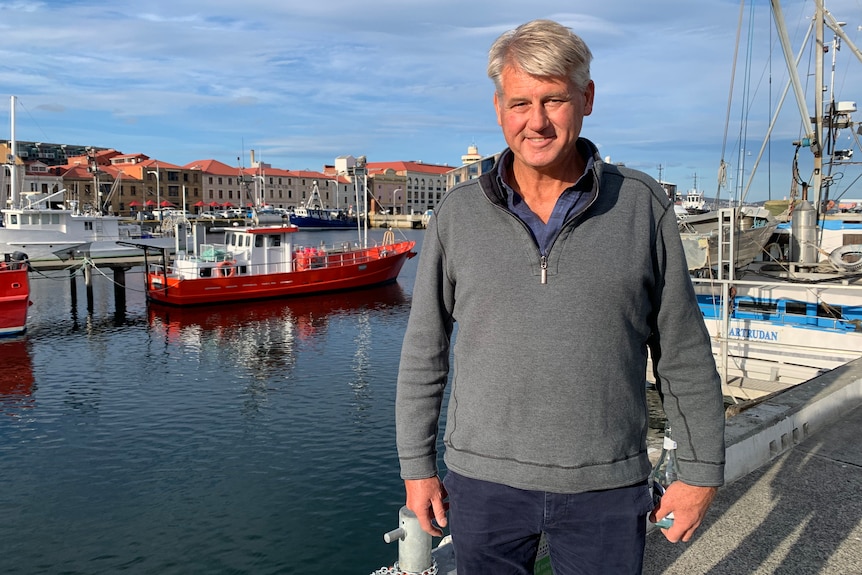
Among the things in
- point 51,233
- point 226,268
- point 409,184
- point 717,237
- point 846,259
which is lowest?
point 226,268

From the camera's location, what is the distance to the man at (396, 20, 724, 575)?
6.12 ft

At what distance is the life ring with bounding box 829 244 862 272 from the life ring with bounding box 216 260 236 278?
23.1 m

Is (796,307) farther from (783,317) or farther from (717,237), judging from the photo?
(717,237)

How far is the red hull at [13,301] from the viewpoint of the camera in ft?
69.2

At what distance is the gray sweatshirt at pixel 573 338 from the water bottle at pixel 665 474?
162 mm

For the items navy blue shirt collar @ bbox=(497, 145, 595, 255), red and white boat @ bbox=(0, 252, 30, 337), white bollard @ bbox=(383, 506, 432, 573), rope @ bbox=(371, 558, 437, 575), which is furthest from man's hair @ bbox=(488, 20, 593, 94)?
red and white boat @ bbox=(0, 252, 30, 337)

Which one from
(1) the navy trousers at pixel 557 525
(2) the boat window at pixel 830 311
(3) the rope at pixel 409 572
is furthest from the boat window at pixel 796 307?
(1) the navy trousers at pixel 557 525

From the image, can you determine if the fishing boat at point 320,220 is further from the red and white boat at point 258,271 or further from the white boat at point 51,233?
the red and white boat at point 258,271

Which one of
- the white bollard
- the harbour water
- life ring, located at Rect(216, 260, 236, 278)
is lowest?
Answer: the harbour water

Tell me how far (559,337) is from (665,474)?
90cm

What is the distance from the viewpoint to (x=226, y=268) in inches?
1166

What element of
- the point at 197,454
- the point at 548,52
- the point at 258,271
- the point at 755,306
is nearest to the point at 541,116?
the point at 548,52

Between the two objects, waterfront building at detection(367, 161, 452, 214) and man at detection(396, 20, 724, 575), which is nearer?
man at detection(396, 20, 724, 575)

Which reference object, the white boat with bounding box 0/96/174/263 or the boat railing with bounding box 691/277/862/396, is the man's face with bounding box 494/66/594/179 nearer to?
the boat railing with bounding box 691/277/862/396
